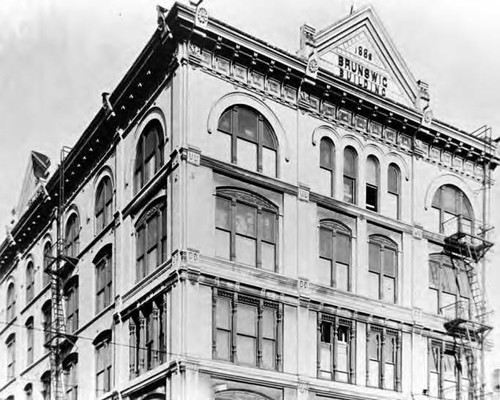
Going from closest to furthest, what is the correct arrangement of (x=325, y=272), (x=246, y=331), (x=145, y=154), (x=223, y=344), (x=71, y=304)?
(x=223, y=344) → (x=246, y=331) → (x=325, y=272) → (x=145, y=154) → (x=71, y=304)

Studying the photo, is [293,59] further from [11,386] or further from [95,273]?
[11,386]

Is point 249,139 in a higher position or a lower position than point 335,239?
higher

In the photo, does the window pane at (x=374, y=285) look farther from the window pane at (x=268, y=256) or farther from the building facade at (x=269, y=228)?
the window pane at (x=268, y=256)

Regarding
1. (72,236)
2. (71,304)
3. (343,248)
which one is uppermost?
(72,236)

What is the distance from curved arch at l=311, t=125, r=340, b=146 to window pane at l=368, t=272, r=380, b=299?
4.99 meters

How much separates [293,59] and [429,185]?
8.13 m

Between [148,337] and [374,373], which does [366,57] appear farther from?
[148,337]

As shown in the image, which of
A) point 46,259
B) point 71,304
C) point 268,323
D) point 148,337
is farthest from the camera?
point 46,259

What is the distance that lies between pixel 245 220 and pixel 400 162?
799cm

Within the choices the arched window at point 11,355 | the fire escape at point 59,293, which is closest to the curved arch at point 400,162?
the fire escape at point 59,293

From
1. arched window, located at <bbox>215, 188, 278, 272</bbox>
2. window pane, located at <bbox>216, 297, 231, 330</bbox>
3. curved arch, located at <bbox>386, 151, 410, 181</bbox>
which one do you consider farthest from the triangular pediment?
window pane, located at <bbox>216, 297, 231, 330</bbox>

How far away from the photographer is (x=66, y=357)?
3553 cm

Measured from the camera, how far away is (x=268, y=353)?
27609mm


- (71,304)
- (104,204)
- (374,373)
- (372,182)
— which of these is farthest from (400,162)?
(71,304)
